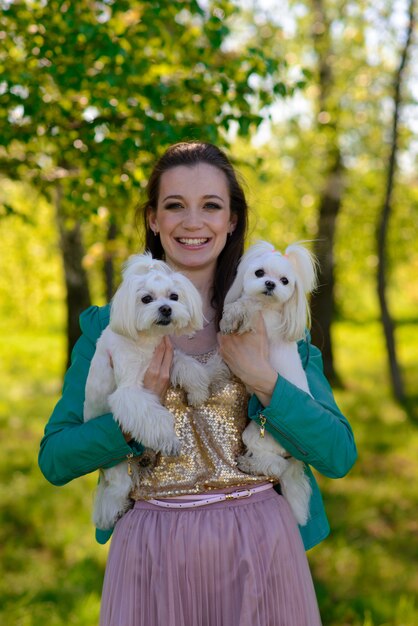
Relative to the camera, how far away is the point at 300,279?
2.68 m

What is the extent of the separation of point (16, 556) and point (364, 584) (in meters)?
2.70

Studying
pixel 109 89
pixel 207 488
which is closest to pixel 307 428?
pixel 207 488

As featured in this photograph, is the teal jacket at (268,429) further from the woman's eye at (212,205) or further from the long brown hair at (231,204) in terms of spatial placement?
the woman's eye at (212,205)

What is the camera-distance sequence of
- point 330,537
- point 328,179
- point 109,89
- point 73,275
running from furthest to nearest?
point 328,179 < point 73,275 < point 330,537 < point 109,89

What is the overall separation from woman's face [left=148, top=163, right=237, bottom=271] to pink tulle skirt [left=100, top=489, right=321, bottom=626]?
861 mm

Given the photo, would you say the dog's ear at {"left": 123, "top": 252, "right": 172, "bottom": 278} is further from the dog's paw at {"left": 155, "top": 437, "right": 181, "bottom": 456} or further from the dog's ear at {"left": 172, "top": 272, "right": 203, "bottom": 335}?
the dog's paw at {"left": 155, "top": 437, "right": 181, "bottom": 456}

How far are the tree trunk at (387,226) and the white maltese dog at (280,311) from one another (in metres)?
7.87

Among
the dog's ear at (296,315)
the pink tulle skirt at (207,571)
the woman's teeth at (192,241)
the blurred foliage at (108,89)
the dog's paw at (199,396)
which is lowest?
the pink tulle skirt at (207,571)

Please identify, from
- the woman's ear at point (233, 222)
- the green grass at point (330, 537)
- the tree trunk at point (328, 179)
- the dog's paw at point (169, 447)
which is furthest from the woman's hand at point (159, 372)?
the tree trunk at point (328, 179)

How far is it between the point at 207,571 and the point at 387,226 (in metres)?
9.36

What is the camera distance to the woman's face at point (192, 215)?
2602mm

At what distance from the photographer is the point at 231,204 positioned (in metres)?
2.84

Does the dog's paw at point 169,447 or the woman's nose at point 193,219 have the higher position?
the woman's nose at point 193,219

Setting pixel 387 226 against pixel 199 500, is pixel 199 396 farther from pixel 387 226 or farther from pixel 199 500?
pixel 387 226
